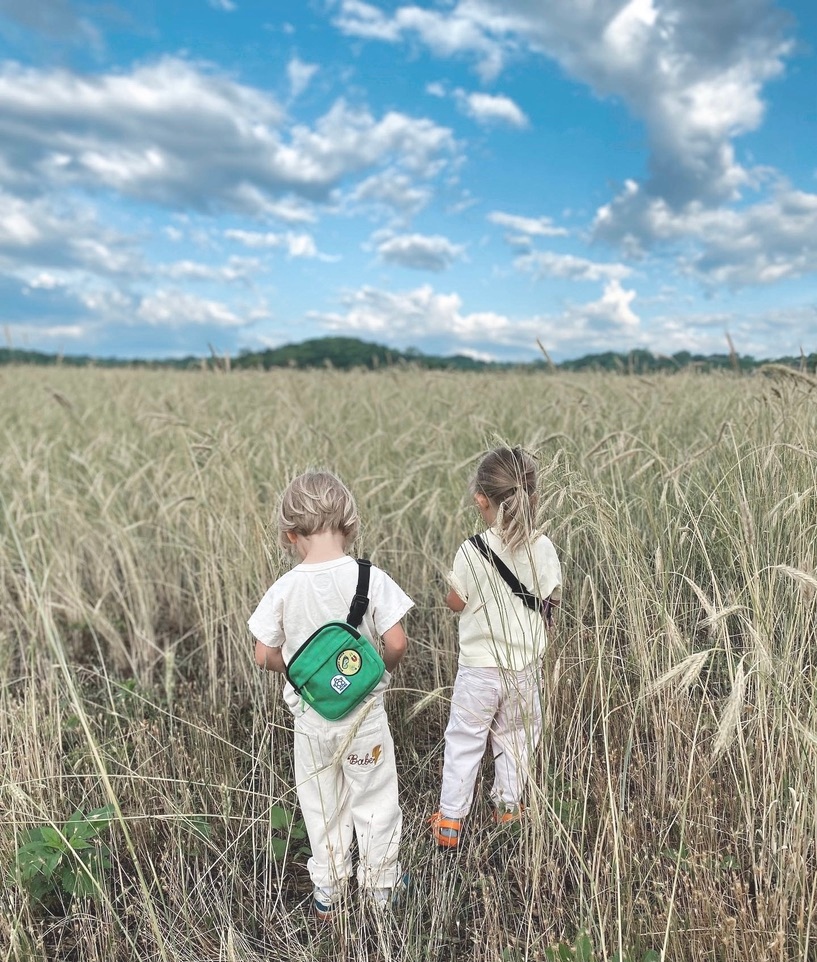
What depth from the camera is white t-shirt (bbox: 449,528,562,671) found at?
1885 millimetres

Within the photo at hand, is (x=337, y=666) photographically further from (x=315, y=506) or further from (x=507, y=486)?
(x=507, y=486)

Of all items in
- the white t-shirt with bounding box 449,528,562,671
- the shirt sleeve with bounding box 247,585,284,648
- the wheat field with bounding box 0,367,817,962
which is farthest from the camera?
the white t-shirt with bounding box 449,528,562,671

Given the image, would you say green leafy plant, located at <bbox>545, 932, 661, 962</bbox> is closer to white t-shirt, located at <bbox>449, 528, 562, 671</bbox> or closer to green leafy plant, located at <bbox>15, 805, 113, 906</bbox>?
white t-shirt, located at <bbox>449, 528, 562, 671</bbox>

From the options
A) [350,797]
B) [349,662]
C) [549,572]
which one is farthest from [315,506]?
[350,797]

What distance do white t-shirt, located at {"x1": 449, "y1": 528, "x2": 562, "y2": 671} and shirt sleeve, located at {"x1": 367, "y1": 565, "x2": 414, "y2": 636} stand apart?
8.7 inches

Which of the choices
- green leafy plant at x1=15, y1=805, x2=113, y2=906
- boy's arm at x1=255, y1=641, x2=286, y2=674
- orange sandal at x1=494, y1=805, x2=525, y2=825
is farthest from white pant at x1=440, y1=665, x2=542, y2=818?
green leafy plant at x1=15, y1=805, x2=113, y2=906

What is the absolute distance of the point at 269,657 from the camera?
182 centimetres

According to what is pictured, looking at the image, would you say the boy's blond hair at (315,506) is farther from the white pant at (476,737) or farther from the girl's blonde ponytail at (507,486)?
the white pant at (476,737)

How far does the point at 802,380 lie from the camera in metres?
2.54

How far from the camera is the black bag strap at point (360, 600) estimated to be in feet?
5.58

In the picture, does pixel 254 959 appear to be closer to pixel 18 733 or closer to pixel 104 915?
pixel 104 915

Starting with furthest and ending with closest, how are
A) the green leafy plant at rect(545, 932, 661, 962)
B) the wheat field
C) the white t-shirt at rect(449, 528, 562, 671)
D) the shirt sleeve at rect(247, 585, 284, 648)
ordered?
the white t-shirt at rect(449, 528, 562, 671) < the shirt sleeve at rect(247, 585, 284, 648) < the wheat field < the green leafy plant at rect(545, 932, 661, 962)

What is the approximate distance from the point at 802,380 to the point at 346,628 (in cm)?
205

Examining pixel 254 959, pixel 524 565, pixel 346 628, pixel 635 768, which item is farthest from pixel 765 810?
pixel 254 959
